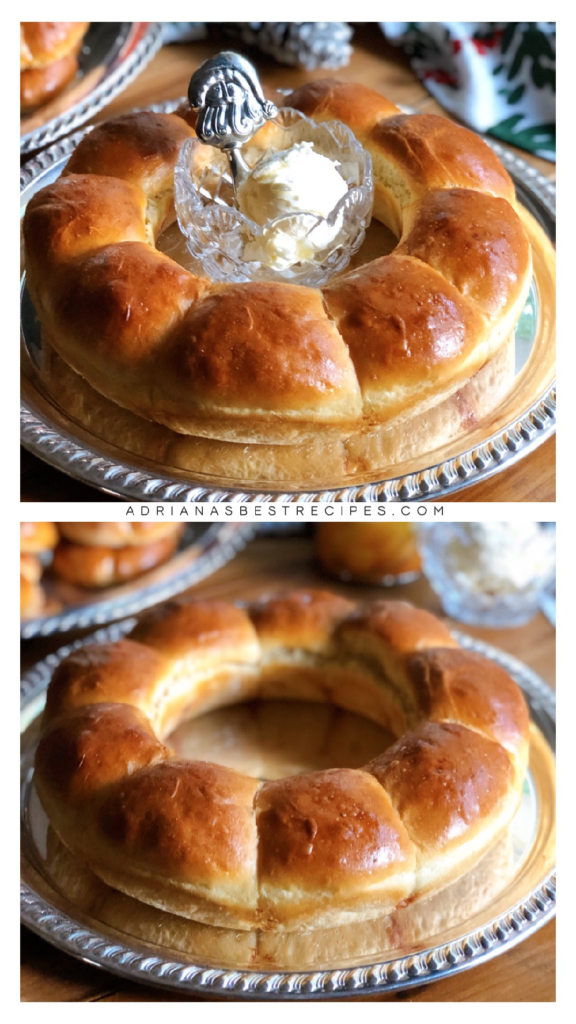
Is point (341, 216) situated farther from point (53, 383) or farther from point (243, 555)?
point (243, 555)

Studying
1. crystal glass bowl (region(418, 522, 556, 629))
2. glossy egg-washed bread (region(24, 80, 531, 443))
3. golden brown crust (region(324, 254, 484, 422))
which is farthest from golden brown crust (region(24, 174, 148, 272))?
crystal glass bowl (region(418, 522, 556, 629))

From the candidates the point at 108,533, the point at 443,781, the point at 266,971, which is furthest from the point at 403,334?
the point at 108,533

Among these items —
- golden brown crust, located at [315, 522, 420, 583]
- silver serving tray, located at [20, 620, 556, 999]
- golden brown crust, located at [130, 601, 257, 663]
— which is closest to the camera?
silver serving tray, located at [20, 620, 556, 999]

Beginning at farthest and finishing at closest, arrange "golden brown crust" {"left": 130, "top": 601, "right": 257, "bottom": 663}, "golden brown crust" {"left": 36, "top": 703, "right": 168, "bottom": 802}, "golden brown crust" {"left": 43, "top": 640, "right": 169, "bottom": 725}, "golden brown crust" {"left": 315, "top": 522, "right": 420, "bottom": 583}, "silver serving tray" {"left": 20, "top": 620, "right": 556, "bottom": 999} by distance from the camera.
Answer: "golden brown crust" {"left": 315, "top": 522, "right": 420, "bottom": 583} → "golden brown crust" {"left": 130, "top": 601, "right": 257, "bottom": 663} → "golden brown crust" {"left": 43, "top": 640, "right": 169, "bottom": 725} → "golden brown crust" {"left": 36, "top": 703, "right": 168, "bottom": 802} → "silver serving tray" {"left": 20, "top": 620, "right": 556, "bottom": 999}

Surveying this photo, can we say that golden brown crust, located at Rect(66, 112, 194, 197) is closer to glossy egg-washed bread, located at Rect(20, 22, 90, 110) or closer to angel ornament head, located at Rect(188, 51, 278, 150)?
angel ornament head, located at Rect(188, 51, 278, 150)

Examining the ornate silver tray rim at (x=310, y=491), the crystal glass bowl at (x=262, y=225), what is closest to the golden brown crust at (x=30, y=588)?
the ornate silver tray rim at (x=310, y=491)

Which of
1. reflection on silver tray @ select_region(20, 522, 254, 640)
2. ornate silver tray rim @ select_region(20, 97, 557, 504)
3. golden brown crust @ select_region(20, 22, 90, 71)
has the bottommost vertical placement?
reflection on silver tray @ select_region(20, 522, 254, 640)

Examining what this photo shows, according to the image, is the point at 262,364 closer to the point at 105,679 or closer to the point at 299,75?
the point at 105,679

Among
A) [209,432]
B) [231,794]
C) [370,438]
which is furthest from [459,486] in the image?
[231,794]
